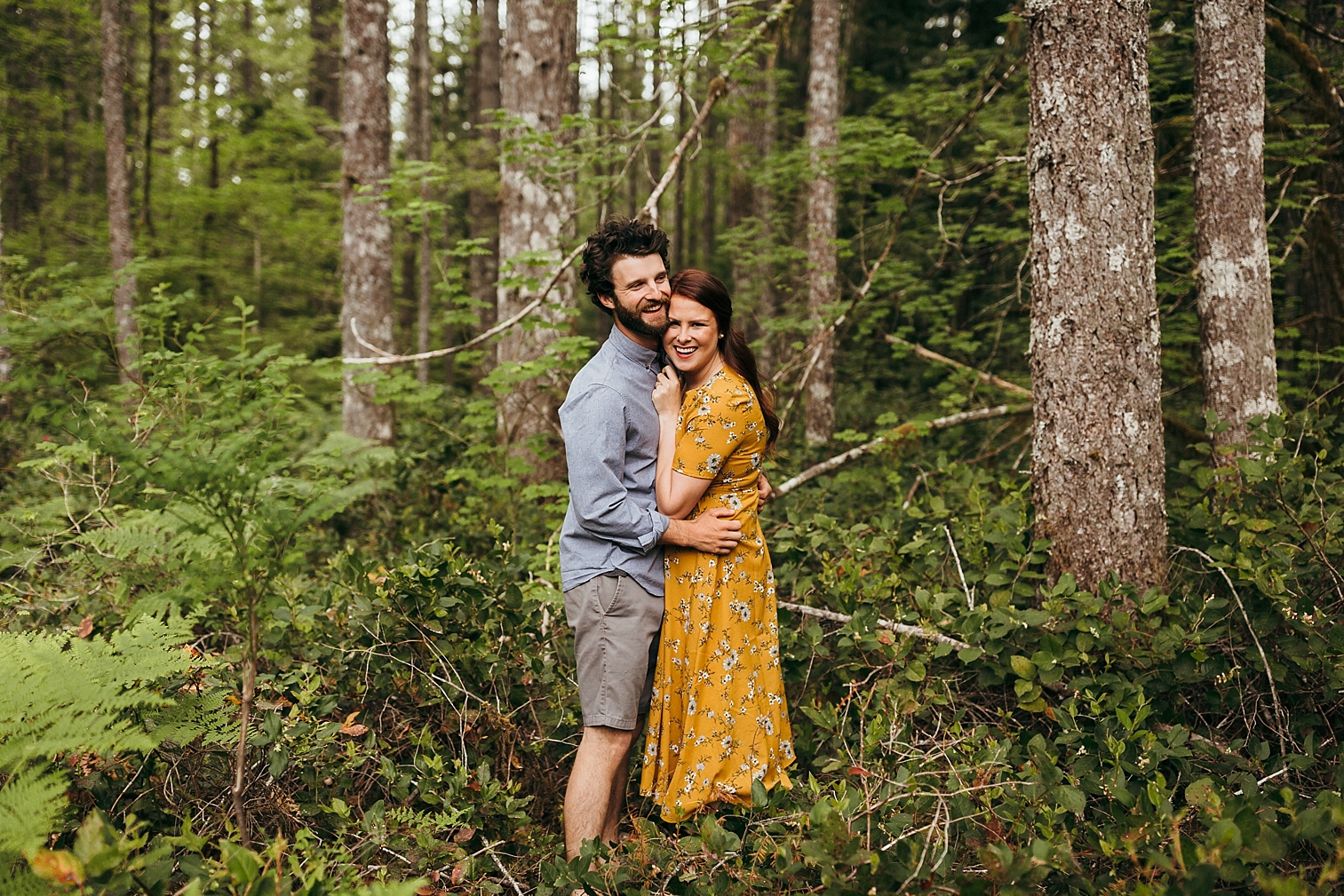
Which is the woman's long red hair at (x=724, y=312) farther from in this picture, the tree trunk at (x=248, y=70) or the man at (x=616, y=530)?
the tree trunk at (x=248, y=70)

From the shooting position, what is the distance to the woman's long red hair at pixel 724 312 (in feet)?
9.86

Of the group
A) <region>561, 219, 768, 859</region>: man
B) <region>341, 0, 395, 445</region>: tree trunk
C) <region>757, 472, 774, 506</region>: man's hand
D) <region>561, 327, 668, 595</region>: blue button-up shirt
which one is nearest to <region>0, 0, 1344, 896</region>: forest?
<region>561, 219, 768, 859</region>: man

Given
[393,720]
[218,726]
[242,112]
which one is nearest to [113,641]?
[218,726]

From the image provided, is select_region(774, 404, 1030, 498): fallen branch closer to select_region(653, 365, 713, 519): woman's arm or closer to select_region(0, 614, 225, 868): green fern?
select_region(653, 365, 713, 519): woman's arm

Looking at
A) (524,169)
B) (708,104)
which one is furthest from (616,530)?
(524,169)

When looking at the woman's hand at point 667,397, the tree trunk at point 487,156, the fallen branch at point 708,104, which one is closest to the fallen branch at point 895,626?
the woman's hand at point 667,397

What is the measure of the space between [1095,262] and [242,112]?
19077 mm

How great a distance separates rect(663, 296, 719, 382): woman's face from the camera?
2.99m

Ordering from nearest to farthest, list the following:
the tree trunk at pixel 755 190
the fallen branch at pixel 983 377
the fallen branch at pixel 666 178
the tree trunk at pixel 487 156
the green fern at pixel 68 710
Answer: the green fern at pixel 68 710 < the fallen branch at pixel 666 178 < the fallen branch at pixel 983 377 < the tree trunk at pixel 755 190 < the tree trunk at pixel 487 156

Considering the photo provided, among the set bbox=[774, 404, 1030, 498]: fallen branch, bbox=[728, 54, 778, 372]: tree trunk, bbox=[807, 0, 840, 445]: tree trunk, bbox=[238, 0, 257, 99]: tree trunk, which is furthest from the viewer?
bbox=[238, 0, 257, 99]: tree trunk

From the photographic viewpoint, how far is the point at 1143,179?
335 cm

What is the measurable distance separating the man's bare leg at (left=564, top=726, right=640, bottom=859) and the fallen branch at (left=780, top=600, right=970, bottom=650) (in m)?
1.18

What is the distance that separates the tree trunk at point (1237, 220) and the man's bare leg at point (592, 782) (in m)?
3.68

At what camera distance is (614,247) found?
2.98 meters
